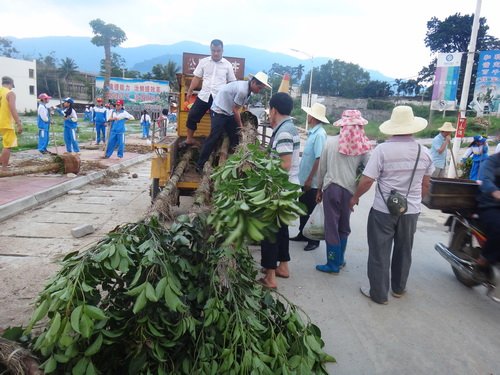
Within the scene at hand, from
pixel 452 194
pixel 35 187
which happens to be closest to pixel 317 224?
pixel 452 194

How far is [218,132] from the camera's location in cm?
516

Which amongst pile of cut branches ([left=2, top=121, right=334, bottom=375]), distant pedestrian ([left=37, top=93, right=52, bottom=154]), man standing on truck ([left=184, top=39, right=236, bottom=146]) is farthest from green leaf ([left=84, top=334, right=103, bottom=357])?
distant pedestrian ([left=37, top=93, right=52, bottom=154])

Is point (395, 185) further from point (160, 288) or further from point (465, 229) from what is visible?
point (160, 288)

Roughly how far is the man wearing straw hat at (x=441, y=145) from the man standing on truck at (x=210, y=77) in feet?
16.4

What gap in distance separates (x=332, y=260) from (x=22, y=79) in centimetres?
5369

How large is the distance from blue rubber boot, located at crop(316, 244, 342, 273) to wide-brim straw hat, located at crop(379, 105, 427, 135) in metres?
1.49

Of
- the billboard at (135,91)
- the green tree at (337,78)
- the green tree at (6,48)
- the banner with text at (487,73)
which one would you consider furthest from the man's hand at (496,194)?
the green tree at (6,48)

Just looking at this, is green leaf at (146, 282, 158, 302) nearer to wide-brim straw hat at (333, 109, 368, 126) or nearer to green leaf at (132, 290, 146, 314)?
green leaf at (132, 290, 146, 314)

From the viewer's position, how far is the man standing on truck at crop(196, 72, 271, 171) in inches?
193

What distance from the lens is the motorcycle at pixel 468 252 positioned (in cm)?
364

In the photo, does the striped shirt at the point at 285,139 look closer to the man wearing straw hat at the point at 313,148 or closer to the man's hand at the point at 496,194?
the man wearing straw hat at the point at 313,148

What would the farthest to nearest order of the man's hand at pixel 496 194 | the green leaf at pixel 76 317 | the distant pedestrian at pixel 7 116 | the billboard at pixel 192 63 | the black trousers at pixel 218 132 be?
the distant pedestrian at pixel 7 116
the billboard at pixel 192 63
the black trousers at pixel 218 132
the man's hand at pixel 496 194
the green leaf at pixel 76 317

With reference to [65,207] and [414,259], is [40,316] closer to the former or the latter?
[414,259]

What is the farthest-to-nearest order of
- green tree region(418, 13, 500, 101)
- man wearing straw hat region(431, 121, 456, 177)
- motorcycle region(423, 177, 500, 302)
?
green tree region(418, 13, 500, 101)
man wearing straw hat region(431, 121, 456, 177)
motorcycle region(423, 177, 500, 302)
